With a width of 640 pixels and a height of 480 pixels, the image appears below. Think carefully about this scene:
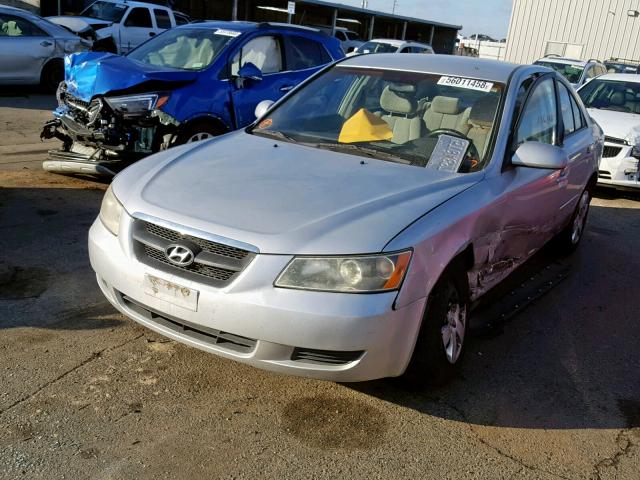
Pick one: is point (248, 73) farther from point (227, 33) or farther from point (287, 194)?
point (287, 194)

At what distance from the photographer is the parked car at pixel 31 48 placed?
12.2 metres

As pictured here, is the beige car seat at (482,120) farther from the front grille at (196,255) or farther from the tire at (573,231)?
the tire at (573,231)

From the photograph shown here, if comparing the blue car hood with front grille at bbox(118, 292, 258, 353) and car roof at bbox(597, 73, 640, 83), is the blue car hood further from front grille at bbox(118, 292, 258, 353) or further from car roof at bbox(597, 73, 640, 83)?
car roof at bbox(597, 73, 640, 83)

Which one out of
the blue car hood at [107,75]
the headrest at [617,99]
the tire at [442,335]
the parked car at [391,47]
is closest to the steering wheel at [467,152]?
the tire at [442,335]

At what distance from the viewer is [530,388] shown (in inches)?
141

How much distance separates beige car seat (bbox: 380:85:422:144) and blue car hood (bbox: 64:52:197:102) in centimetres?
297

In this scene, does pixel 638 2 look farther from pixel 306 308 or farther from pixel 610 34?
pixel 306 308

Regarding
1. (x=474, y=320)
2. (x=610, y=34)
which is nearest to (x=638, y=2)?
(x=610, y=34)

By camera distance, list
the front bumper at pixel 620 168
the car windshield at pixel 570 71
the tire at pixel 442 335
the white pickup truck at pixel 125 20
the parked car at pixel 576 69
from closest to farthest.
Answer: the tire at pixel 442 335, the front bumper at pixel 620 168, the parked car at pixel 576 69, the car windshield at pixel 570 71, the white pickup truck at pixel 125 20

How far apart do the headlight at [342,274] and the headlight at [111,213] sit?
1.00 meters

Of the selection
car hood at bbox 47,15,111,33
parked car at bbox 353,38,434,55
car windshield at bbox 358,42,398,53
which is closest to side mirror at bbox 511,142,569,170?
car hood at bbox 47,15,111,33

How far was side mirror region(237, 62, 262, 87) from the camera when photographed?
7.10 m

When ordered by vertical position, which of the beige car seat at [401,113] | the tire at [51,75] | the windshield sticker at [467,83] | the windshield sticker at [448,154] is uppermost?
the windshield sticker at [467,83]

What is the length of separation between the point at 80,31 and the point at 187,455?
1460 cm
